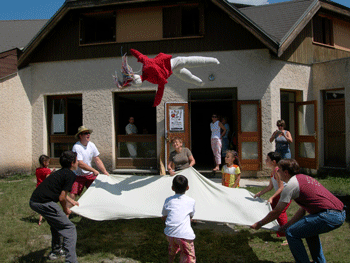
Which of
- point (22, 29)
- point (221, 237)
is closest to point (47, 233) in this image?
point (221, 237)

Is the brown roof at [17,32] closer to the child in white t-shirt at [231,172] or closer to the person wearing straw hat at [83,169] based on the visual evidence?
the person wearing straw hat at [83,169]

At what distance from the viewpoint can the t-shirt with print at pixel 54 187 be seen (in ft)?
12.0

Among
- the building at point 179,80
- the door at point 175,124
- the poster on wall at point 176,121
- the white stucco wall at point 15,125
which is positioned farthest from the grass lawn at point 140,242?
the white stucco wall at point 15,125

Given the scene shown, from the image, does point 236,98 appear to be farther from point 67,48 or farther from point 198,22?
point 67,48

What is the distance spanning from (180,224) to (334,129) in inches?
344

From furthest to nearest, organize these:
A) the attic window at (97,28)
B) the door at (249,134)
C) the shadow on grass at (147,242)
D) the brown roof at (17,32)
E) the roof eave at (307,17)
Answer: the brown roof at (17,32) < the attic window at (97,28) < the door at (249,134) < the roof eave at (307,17) < the shadow on grass at (147,242)

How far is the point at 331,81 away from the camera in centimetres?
976

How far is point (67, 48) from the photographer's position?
1035 centimetres

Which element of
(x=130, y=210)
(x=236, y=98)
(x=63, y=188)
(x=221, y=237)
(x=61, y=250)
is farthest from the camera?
(x=236, y=98)

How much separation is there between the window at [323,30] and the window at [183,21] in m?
4.09

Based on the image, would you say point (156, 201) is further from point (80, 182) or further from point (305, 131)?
point (305, 131)

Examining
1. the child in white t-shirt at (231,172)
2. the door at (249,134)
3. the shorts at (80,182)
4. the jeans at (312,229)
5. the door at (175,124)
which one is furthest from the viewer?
the door at (175,124)

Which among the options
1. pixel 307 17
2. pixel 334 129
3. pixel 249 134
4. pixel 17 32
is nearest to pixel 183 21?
pixel 307 17

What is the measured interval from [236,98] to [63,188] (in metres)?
6.75
